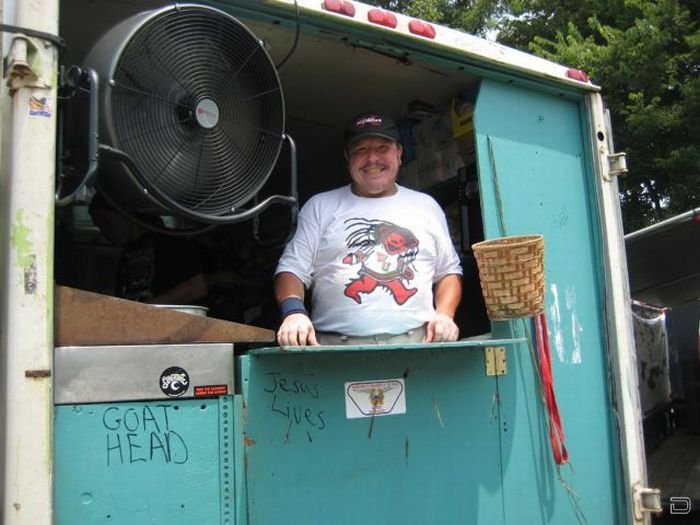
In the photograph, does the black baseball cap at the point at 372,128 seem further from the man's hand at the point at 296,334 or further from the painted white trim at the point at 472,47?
the man's hand at the point at 296,334

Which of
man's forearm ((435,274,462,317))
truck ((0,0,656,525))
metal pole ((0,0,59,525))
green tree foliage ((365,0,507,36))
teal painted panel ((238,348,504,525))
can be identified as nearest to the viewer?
metal pole ((0,0,59,525))

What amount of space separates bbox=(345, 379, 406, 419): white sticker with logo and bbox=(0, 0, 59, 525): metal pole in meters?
1.01

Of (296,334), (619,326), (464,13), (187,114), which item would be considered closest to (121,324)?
(296,334)

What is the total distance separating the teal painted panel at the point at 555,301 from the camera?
2.84 metres

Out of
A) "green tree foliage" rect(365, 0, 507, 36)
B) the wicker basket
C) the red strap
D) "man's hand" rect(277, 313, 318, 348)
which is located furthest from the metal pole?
"green tree foliage" rect(365, 0, 507, 36)

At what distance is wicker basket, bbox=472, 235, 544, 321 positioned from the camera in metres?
2.56

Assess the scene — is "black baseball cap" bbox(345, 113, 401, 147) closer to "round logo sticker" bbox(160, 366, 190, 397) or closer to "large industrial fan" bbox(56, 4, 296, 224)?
"large industrial fan" bbox(56, 4, 296, 224)

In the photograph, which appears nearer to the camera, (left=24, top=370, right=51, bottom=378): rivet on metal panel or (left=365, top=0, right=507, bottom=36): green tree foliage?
(left=24, top=370, right=51, bottom=378): rivet on metal panel

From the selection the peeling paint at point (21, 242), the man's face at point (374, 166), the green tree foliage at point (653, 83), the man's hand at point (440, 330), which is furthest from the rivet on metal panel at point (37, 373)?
the green tree foliage at point (653, 83)

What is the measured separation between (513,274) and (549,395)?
62 cm

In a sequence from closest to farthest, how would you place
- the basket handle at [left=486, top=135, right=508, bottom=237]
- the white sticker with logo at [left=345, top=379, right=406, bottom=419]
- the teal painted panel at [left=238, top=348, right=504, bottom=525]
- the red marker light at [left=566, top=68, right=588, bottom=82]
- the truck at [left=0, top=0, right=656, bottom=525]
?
1. the truck at [left=0, top=0, right=656, bottom=525]
2. the teal painted panel at [left=238, top=348, right=504, bottom=525]
3. the white sticker with logo at [left=345, top=379, right=406, bottom=419]
4. the basket handle at [left=486, top=135, right=508, bottom=237]
5. the red marker light at [left=566, top=68, right=588, bottom=82]

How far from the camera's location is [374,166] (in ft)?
9.36

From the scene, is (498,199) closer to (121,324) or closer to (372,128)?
(372,128)

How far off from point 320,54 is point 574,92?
120cm
